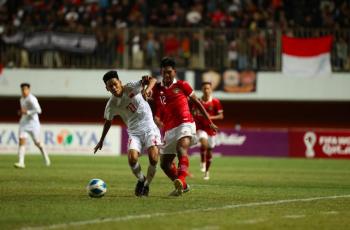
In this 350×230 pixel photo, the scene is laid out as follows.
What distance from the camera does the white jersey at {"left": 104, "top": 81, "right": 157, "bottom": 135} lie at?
14.8 metres

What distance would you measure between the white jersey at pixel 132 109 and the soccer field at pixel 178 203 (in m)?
1.23

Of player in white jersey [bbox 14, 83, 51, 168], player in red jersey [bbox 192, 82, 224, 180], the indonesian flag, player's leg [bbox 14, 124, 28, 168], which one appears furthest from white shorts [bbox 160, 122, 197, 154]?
the indonesian flag

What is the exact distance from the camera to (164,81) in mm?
15281

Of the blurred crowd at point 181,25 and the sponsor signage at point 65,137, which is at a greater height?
the blurred crowd at point 181,25

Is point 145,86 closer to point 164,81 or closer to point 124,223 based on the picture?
point 164,81

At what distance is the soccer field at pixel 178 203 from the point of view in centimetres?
1095

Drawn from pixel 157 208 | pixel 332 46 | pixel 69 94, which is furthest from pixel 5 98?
pixel 157 208

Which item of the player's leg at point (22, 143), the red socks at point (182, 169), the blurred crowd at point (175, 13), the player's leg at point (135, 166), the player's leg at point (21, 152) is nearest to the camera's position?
the player's leg at point (135, 166)

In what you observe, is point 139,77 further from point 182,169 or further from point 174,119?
point 182,169

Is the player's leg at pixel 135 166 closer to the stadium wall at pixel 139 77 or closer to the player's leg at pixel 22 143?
the player's leg at pixel 22 143

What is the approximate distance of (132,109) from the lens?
1490cm

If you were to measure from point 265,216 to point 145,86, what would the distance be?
3.71m

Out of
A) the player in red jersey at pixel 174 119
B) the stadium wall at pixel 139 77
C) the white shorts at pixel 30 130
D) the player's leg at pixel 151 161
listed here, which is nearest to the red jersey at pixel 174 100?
the player in red jersey at pixel 174 119

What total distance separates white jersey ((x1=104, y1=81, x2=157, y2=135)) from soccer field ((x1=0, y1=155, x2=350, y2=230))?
123 cm
